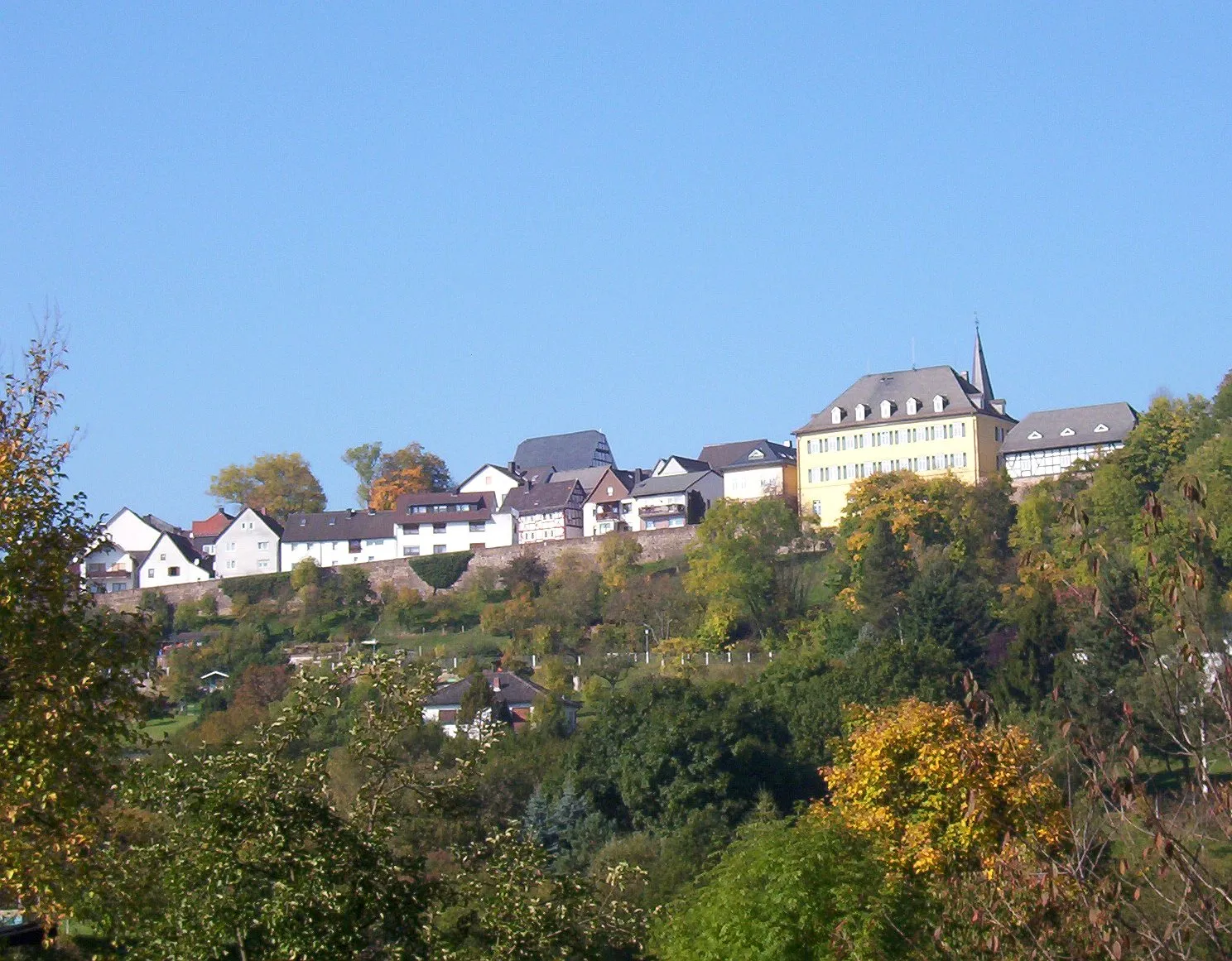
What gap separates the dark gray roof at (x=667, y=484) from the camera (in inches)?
3804

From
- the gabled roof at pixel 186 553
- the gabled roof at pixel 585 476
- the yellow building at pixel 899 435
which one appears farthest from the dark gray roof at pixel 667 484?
the gabled roof at pixel 186 553

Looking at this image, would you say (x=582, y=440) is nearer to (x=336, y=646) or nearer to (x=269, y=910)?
(x=336, y=646)

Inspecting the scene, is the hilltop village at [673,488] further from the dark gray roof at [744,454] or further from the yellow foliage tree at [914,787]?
the yellow foliage tree at [914,787]

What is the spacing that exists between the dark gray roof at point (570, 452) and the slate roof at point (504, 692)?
171 ft

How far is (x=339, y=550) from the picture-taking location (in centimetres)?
9962

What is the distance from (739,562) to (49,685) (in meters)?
65.0

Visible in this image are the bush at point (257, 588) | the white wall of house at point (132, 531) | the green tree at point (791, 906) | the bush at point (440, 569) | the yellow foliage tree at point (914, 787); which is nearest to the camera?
the green tree at point (791, 906)

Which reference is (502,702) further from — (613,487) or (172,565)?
(172,565)

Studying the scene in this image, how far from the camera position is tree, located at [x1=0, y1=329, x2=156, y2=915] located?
1201cm

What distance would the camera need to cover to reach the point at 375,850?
1538 cm

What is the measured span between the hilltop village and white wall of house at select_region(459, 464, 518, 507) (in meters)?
0.10

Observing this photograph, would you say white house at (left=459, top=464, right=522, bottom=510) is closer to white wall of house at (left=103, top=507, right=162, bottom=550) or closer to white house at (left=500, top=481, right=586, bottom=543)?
white house at (left=500, top=481, right=586, bottom=543)

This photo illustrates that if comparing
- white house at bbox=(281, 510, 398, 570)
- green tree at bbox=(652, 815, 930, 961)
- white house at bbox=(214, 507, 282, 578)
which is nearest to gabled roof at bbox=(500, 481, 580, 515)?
white house at bbox=(281, 510, 398, 570)

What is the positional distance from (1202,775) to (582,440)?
115740mm
